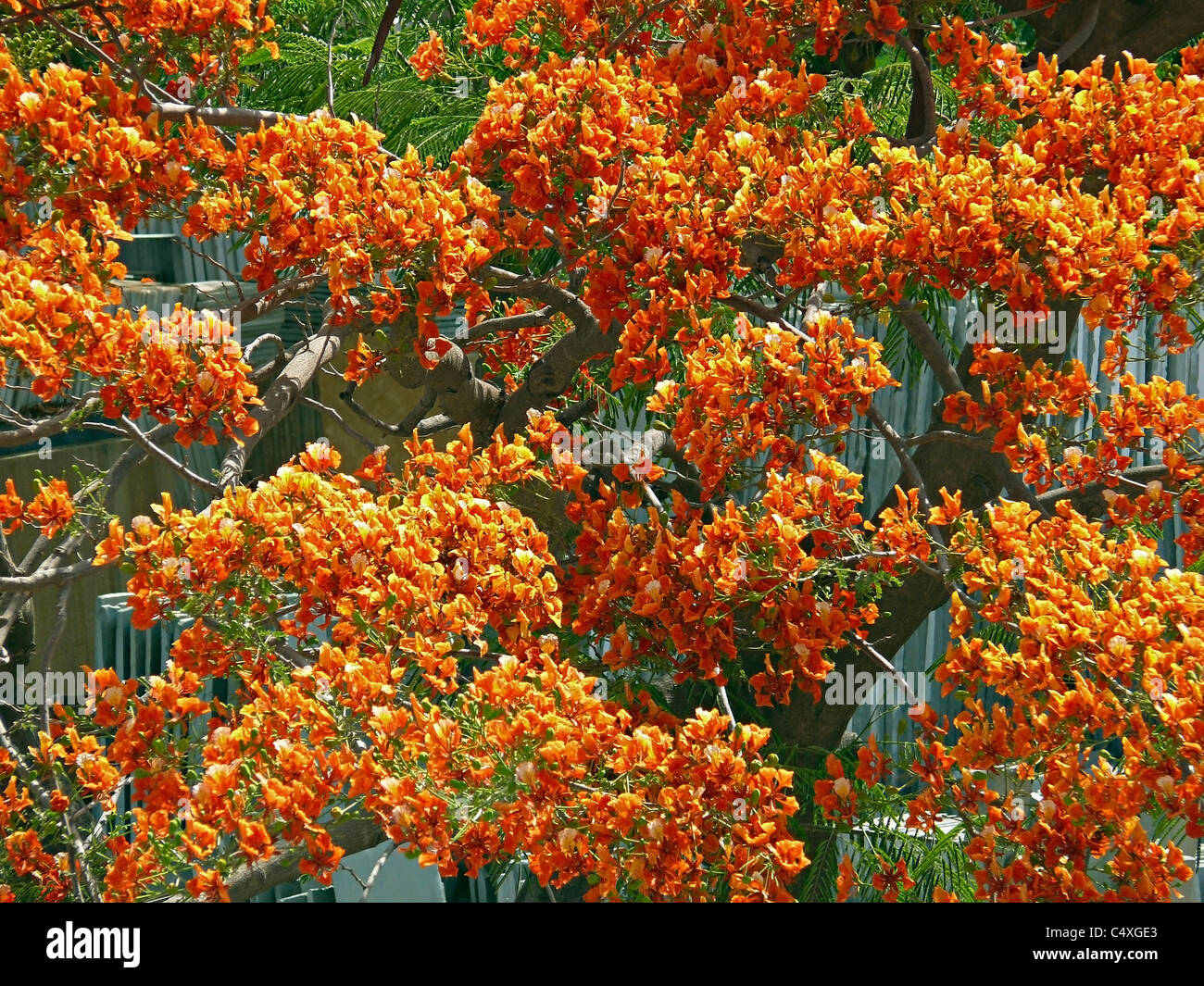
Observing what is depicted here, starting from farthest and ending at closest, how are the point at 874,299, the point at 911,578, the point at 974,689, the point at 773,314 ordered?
the point at 911,578
the point at 773,314
the point at 874,299
the point at 974,689

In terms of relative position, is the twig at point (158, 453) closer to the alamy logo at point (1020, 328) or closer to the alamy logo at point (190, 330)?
the alamy logo at point (190, 330)

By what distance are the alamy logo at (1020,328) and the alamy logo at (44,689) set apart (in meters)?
1.86

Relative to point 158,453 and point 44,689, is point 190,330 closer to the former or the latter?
point 158,453

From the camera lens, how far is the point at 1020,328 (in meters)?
2.63

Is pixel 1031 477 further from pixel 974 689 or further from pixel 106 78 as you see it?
pixel 106 78

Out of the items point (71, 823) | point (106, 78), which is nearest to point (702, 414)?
point (106, 78)

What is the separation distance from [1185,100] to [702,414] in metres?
1.17

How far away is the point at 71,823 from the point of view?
102 inches

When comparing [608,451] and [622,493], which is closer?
[622,493]
